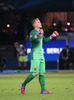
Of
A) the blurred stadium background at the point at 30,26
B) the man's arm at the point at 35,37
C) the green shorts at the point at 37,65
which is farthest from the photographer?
the blurred stadium background at the point at 30,26

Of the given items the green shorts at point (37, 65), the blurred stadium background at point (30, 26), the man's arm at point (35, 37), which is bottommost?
the green shorts at point (37, 65)

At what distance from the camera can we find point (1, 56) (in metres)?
28.8

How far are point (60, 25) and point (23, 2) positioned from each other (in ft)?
9.36

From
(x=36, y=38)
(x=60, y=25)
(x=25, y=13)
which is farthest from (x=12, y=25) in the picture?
(x=36, y=38)

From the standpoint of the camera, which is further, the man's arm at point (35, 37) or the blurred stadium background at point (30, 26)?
the blurred stadium background at point (30, 26)

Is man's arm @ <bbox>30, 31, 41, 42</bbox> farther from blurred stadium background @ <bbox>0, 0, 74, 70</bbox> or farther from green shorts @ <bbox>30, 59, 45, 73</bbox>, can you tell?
blurred stadium background @ <bbox>0, 0, 74, 70</bbox>

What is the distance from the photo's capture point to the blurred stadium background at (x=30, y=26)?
29141 millimetres

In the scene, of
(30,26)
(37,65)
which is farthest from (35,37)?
(30,26)

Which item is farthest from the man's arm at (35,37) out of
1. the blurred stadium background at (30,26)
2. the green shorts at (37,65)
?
the blurred stadium background at (30,26)

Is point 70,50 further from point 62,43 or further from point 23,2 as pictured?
point 23,2

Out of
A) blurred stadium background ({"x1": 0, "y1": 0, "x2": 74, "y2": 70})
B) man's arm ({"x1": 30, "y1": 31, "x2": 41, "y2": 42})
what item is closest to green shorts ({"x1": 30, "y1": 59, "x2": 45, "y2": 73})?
man's arm ({"x1": 30, "y1": 31, "x2": 41, "y2": 42})

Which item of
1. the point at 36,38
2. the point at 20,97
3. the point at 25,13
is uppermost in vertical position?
the point at 25,13

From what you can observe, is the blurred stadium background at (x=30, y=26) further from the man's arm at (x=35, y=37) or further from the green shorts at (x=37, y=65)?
the man's arm at (x=35, y=37)

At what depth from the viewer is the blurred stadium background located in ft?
95.6
